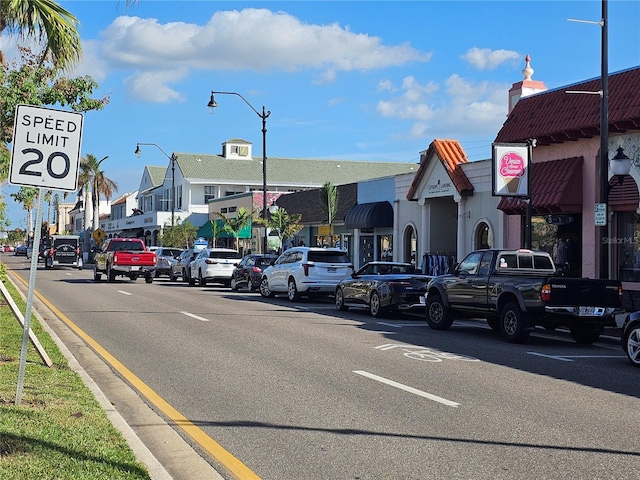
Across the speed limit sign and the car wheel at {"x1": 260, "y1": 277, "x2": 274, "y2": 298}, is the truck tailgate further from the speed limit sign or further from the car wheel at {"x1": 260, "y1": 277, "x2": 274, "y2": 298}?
the car wheel at {"x1": 260, "y1": 277, "x2": 274, "y2": 298}

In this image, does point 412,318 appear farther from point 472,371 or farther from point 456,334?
point 472,371

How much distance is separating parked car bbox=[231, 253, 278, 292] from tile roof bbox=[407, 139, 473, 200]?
22.5 feet

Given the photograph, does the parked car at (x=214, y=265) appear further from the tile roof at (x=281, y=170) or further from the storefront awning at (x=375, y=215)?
the tile roof at (x=281, y=170)

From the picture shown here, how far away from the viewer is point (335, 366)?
11867 mm

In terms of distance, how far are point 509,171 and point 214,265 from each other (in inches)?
621

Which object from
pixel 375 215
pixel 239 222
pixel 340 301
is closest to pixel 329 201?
pixel 375 215

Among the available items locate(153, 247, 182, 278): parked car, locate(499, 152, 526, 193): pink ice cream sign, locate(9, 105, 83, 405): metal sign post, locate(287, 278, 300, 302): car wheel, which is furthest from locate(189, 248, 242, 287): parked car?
locate(9, 105, 83, 405): metal sign post

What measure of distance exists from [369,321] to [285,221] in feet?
78.9

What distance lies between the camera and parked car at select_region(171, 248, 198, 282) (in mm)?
38800

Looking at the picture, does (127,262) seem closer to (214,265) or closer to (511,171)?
(214,265)

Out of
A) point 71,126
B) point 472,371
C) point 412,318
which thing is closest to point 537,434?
point 472,371

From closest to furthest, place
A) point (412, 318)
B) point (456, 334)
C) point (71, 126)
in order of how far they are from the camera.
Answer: point (71, 126) < point (456, 334) < point (412, 318)

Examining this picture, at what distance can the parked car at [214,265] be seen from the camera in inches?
1379

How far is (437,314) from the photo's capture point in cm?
1780
